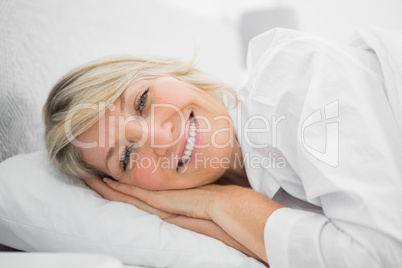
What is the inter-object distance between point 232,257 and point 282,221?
0.50ft

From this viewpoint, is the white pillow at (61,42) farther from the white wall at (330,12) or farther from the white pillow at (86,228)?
the white wall at (330,12)

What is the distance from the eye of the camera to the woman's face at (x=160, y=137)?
899mm

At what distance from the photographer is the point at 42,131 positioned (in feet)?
3.84

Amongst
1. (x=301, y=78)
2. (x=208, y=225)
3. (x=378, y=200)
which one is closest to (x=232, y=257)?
(x=208, y=225)

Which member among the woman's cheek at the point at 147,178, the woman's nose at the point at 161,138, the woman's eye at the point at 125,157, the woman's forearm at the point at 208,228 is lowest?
the woman's forearm at the point at 208,228

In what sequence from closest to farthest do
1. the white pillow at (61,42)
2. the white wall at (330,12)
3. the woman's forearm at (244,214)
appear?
the woman's forearm at (244,214) → the white pillow at (61,42) → the white wall at (330,12)

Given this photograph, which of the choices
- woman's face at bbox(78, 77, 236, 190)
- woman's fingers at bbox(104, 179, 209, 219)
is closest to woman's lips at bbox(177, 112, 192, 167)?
woman's face at bbox(78, 77, 236, 190)

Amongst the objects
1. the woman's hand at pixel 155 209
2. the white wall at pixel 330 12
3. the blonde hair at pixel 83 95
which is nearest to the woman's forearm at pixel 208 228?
the woman's hand at pixel 155 209

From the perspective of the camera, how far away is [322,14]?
3.02 metres

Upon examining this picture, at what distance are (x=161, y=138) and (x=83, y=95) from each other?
246 millimetres

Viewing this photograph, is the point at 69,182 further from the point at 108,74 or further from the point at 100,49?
the point at 100,49

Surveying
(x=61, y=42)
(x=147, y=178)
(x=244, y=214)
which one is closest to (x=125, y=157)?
(x=147, y=178)

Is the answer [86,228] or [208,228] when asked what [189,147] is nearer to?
[208,228]

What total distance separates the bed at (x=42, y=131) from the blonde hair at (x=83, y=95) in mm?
53
